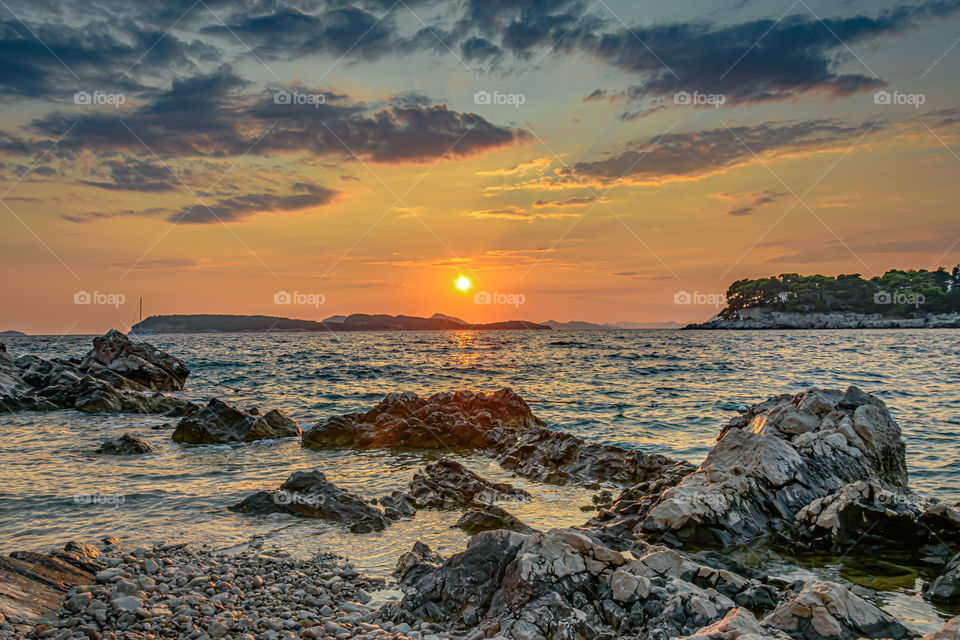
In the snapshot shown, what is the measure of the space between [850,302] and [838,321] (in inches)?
538

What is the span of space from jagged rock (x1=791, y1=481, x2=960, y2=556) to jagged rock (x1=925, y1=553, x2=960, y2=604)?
1254 mm

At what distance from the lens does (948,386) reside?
30188 mm

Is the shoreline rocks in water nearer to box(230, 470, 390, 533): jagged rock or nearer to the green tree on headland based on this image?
box(230, 470, 390, 533): jagged rock

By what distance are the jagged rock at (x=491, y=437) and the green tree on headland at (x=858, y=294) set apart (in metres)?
176

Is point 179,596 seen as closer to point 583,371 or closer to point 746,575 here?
point 746,575

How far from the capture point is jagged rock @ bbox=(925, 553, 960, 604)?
23.5 feet

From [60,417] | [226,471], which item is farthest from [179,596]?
[60,417]

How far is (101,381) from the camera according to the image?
29.0m

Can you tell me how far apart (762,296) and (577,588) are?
20620 centimetres

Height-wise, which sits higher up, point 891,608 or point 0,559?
point 0,559

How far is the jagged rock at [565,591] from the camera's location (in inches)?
230

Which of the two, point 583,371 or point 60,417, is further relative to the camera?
point 583,371

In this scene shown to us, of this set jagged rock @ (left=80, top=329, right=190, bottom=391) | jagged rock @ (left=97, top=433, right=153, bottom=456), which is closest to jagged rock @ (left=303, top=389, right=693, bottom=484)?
jagged rock @ (left=97, top=433, right=153, bottom=456)
